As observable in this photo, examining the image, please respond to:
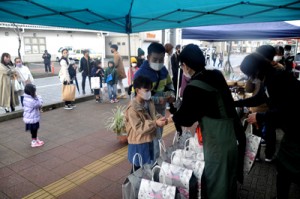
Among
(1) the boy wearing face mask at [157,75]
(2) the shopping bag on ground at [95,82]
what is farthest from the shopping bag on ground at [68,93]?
(1) the boy wearing face mask at [157,75]

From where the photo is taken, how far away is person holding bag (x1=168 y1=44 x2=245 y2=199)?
1.95m

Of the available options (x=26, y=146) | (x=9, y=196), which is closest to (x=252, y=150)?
(x=9, y=196)

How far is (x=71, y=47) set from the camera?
3041cm

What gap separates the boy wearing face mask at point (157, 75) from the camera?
10.0 feet

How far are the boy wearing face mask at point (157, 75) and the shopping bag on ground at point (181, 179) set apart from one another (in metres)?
0.97

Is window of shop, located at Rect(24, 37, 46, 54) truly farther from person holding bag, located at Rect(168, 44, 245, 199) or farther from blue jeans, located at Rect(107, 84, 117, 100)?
person holding bag, located at Rect(168, 44, 245, 199)

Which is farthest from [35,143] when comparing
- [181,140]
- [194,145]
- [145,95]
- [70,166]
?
[194,145]

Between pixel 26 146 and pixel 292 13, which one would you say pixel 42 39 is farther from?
pixel 292 13

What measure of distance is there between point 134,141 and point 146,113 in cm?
33

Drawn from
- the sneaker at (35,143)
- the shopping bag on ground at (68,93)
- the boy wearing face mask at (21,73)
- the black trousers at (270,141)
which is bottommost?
the sneaker at (35,143)

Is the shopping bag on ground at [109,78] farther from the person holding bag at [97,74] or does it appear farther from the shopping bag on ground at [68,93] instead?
the shopping bag on ground at [68,93]

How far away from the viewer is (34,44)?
94.8 feet

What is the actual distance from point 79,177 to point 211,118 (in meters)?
2.52

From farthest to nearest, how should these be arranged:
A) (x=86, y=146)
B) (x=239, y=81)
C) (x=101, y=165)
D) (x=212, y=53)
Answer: (x=212, y=53) < (x=239, y=81) < (x=86, y=146) < (x=101, y=165)
